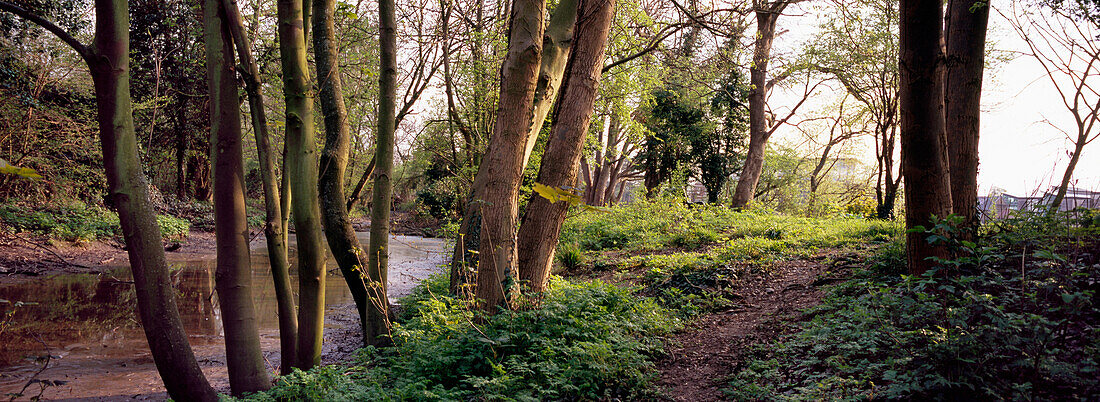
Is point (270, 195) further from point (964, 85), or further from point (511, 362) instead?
point (964, 85)

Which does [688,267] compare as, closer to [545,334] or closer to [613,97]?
[545,334]

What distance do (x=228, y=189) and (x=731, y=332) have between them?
14.5 ft

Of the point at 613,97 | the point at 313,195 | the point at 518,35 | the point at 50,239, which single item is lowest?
the point at 50,239

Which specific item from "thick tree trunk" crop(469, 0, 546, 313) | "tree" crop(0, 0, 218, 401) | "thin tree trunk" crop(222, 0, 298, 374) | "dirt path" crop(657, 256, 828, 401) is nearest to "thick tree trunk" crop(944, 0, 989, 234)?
"dirt path" crop(657, 256, 828, 401)

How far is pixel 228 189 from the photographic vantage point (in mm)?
3875

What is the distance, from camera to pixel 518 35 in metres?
4.20

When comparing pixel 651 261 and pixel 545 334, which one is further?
pixel 651 261

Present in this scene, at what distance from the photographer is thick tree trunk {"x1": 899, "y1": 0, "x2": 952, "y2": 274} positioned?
421cm

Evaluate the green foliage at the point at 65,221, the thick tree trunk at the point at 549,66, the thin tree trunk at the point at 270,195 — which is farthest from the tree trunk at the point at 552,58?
the green foliage at the point at 65,221

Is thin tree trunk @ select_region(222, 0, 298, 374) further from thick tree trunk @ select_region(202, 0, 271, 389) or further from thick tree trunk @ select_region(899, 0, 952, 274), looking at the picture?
thick tree trunk @ select_region(899, 0, 952, 274)

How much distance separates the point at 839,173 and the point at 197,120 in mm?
35131

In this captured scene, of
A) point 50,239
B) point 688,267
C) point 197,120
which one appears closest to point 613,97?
point 688,267

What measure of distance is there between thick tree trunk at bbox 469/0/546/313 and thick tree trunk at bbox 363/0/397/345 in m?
1.71

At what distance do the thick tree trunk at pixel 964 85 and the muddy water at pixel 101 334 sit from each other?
600 cm
